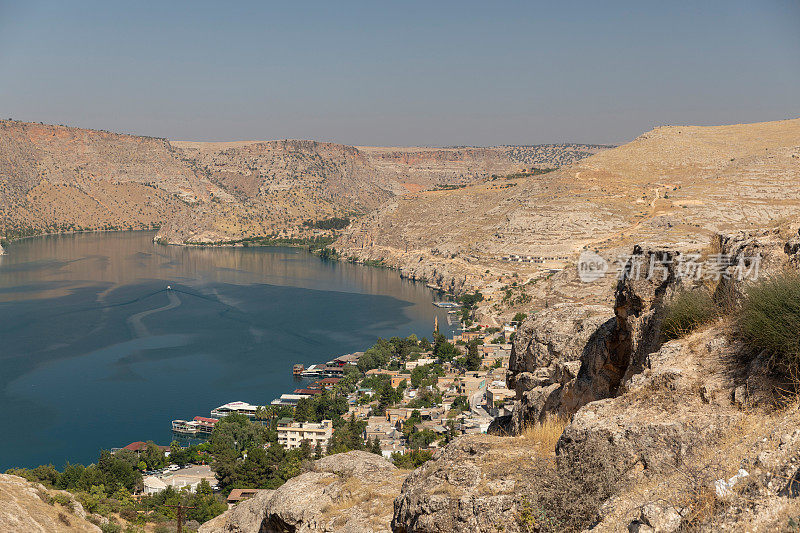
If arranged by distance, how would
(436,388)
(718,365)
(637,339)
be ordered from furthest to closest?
1. (436,388)
2. (637,339)
3. (718,365)

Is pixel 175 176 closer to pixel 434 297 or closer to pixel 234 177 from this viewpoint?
pixel 234 177

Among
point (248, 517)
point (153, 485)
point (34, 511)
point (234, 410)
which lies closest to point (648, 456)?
point (248, 517)

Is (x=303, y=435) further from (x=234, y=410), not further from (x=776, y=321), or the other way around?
(x=776, y=321)

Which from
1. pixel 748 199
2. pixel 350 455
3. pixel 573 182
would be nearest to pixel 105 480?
pixel 350 455

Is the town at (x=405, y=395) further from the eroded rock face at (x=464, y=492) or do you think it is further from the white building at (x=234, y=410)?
the eroded rock face at (x=464, y=492)

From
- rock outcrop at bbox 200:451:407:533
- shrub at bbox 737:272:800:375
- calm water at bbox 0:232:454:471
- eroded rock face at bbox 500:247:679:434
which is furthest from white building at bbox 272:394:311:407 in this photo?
shrub at bbox 737:272:800:375

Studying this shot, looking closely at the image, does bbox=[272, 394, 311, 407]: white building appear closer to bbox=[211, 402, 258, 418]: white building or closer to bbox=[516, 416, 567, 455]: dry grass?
bbox=[211, 402, 258, 418]: white building
